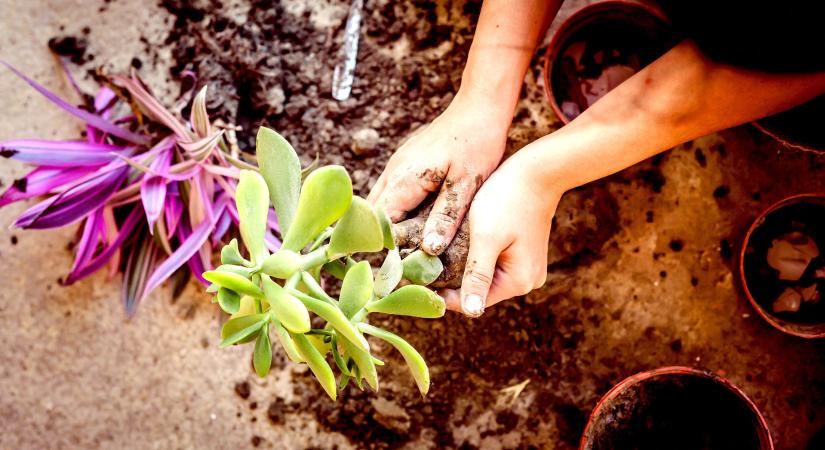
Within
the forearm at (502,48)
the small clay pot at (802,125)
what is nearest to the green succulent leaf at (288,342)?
the forearm at (502,48)

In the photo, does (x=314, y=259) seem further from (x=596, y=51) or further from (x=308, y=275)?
(x=596, y=51)

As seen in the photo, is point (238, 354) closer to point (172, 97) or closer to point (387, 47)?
point (172, 97)

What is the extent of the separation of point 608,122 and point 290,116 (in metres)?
0.75

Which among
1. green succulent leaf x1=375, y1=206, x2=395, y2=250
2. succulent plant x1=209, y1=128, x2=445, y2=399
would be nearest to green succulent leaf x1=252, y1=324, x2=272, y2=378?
succulent plant x1=209, y1=128, x2=445, y2=399

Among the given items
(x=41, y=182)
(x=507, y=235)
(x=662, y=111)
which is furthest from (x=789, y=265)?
(x=41, y=182)

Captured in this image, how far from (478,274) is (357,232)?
26 cm

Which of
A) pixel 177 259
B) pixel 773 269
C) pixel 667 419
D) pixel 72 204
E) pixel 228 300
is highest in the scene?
pixel 228 300

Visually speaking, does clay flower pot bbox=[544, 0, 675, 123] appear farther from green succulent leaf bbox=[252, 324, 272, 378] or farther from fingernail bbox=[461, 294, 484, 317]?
green succulent leaf bbox=[252, 324, 272, 378]

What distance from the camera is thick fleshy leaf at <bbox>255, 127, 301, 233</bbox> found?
0.77 meters

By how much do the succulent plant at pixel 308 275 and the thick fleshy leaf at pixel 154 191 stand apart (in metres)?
0.53

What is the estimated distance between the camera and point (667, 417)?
131 cm

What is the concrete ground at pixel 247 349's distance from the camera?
1.39 metres

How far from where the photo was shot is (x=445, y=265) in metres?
0.99

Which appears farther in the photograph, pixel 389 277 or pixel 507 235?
pixel 507 235
